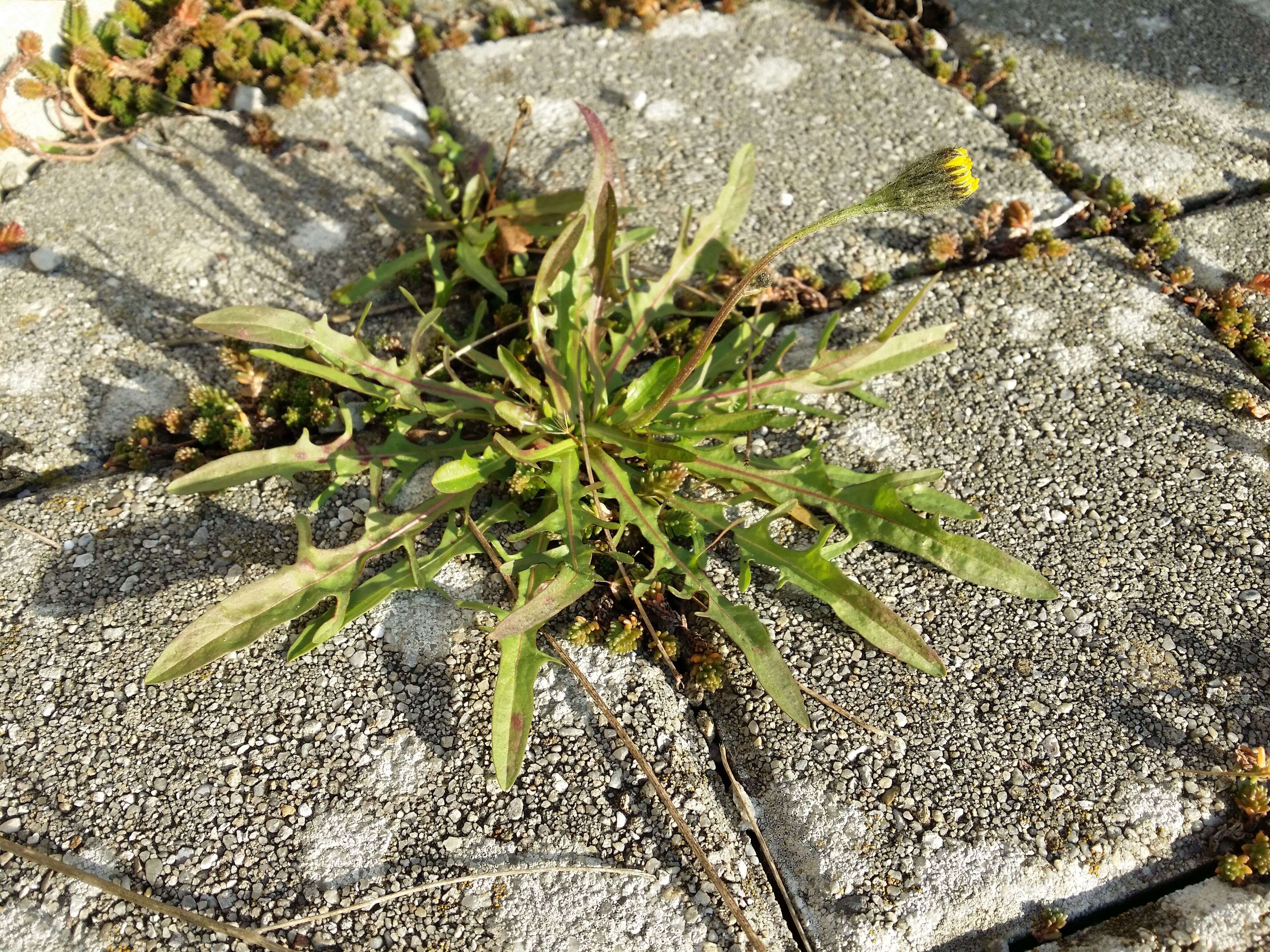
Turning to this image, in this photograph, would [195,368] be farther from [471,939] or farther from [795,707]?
→ [795,707]

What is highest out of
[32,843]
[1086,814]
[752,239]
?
[752,239]

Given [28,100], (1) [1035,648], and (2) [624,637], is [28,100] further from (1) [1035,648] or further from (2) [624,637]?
(1) [1035,648]

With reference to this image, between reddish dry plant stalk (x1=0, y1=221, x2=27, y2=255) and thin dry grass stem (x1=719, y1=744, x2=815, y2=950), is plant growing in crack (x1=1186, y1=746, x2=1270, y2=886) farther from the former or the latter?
reddish dry plant stalk (x1=0, y1=221, x2=27, y2=255)

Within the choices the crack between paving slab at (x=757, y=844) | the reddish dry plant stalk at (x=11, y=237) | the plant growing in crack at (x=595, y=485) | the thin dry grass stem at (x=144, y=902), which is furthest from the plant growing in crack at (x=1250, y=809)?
the reddish dry plant stalk at (x=11, y=237)

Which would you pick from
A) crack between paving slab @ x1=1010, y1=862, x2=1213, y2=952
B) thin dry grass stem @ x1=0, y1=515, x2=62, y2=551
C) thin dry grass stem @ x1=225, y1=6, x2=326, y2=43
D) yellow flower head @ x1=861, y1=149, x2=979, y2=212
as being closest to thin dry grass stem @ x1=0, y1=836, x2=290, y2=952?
thin dry grass stem @ x1=0, y1=515, x2=62, y2=551

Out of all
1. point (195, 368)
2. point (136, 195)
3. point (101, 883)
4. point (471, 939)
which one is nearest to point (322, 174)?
point (136, 195)

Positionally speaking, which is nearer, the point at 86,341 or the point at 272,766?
the point at 272,766

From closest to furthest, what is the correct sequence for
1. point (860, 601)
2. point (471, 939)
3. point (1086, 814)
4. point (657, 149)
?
point (471, 939), point (1086, 814), point (860, 601), point (657, 149)
